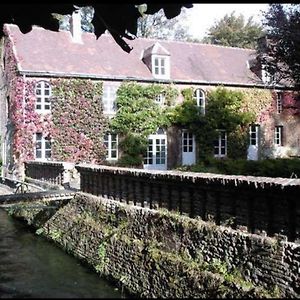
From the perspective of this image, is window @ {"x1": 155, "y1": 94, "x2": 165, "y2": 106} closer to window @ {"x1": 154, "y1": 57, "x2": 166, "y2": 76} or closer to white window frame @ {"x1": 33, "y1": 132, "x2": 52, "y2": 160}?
window @ {"x1": 154, "y1": 57, "x2": 166, "y2": 76}

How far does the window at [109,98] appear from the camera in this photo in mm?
27000

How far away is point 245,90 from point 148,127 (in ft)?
25.4

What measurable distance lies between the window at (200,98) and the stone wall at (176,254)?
1701 centimetres

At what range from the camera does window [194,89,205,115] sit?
2921 centimetres

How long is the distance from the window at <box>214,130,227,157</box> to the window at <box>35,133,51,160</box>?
35.7ft

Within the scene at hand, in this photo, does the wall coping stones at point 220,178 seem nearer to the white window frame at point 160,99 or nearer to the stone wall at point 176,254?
the stone wall at point 176,254

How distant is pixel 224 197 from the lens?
26.6 ft

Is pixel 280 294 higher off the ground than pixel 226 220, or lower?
lower

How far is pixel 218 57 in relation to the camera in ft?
108

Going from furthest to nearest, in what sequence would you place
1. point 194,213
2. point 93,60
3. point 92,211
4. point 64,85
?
point 93,60 → point 64,85 → point 92,211 → point 194,213

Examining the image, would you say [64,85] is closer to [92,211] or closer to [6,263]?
[92,211]

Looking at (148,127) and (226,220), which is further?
(148,127)

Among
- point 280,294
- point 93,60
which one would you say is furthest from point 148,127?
point 280,294

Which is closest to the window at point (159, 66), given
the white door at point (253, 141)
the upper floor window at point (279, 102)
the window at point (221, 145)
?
the window at point (221, 145)
